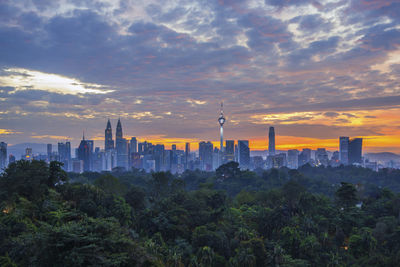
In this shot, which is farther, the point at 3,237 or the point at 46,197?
the point at 46,197

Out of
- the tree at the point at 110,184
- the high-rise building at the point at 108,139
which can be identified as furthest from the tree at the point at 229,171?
the high-rise building at the point at 108,139

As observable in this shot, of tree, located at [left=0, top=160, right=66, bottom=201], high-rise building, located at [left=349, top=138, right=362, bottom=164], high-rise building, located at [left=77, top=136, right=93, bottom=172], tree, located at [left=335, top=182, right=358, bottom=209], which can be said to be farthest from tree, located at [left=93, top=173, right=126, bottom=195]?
high-rise building, located at [left=349, top=138, right=362, bottom=164]

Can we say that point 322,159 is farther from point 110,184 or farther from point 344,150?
point 110,184

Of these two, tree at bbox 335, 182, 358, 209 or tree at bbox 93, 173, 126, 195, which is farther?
tree at bbox 93, 173, 126, 195

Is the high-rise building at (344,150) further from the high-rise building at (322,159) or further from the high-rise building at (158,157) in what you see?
the high-rise building at (158,157)

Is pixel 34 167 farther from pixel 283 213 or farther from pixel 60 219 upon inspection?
pixel 283 213

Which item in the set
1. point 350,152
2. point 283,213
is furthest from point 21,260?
point 350,152

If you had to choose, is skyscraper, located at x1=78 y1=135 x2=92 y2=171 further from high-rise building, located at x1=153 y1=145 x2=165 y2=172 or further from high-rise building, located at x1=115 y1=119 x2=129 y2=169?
high-rise building, located at x1=153 y1=145 x2=165 y2=172

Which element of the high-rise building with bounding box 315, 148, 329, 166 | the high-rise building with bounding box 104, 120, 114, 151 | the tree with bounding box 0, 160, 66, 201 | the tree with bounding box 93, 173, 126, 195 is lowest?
the high-rise building with bounding box 315, 148, 329, 166
